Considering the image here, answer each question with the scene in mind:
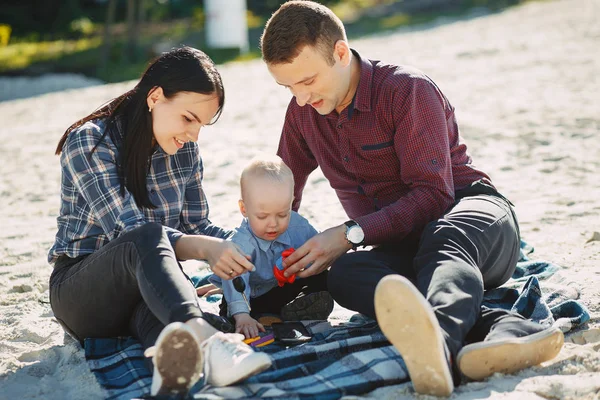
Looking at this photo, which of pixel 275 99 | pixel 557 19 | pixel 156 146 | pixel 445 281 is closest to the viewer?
pixel 445 281

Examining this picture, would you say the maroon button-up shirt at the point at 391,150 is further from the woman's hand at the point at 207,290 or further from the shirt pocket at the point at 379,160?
the woman's hand at the point at 207,290

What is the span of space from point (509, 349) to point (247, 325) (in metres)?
1.02

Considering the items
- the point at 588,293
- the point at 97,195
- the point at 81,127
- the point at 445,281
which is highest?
the point at 81,127

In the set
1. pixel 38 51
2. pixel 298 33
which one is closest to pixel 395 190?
pixel 298 33

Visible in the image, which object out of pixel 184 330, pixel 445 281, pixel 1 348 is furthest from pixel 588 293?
Answer: pixel 1 348

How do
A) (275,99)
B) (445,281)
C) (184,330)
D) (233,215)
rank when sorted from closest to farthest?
(184,330) → (445,281) → (233,215) → (275,99)

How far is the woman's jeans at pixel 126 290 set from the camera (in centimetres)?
263

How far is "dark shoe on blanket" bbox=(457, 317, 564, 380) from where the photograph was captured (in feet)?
8.07

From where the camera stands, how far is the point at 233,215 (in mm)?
5016

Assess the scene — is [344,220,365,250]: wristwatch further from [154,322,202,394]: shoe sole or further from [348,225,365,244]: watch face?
[154,322,202,394]: shoe sole

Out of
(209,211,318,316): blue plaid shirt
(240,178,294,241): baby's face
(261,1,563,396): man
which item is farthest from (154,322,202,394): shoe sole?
(240,178,294,241): baby's face

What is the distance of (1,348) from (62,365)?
334 mm

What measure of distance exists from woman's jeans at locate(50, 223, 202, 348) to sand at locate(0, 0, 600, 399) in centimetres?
18

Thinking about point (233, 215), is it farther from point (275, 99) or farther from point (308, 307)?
point (275, 99)
